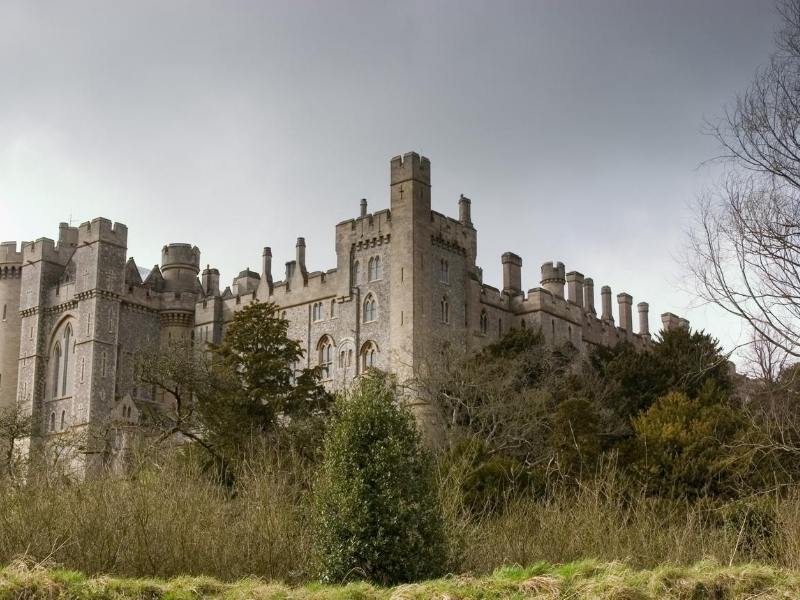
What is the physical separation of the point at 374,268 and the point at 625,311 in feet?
55.4

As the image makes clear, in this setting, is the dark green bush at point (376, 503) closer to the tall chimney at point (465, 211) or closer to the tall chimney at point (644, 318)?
the tall chimney at point (465, 211)

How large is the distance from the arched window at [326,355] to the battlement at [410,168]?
610cm

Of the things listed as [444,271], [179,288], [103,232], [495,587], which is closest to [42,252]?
[103,232]

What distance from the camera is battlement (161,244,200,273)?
154 ft

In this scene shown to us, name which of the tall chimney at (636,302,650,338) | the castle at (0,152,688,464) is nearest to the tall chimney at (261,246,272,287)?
the castle at (0,152,688,464)

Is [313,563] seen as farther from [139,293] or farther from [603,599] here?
[139,293]

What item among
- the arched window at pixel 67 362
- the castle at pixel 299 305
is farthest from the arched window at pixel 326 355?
the arched window at pixel 67 362

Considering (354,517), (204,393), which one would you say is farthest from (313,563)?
(204,393)

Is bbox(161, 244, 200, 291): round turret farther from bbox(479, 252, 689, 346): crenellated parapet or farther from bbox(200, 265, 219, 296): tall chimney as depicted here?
bbox(479, 252, 689, 346): crenellated parapet

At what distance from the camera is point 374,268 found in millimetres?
37312

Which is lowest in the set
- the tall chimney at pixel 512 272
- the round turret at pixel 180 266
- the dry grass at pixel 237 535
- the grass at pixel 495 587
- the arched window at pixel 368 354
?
the grass at pixel 495 587

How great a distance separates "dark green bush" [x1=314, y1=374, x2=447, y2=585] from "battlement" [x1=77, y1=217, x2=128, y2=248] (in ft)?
105

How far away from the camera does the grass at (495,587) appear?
9008mm

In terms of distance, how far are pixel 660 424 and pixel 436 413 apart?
10126 mm
